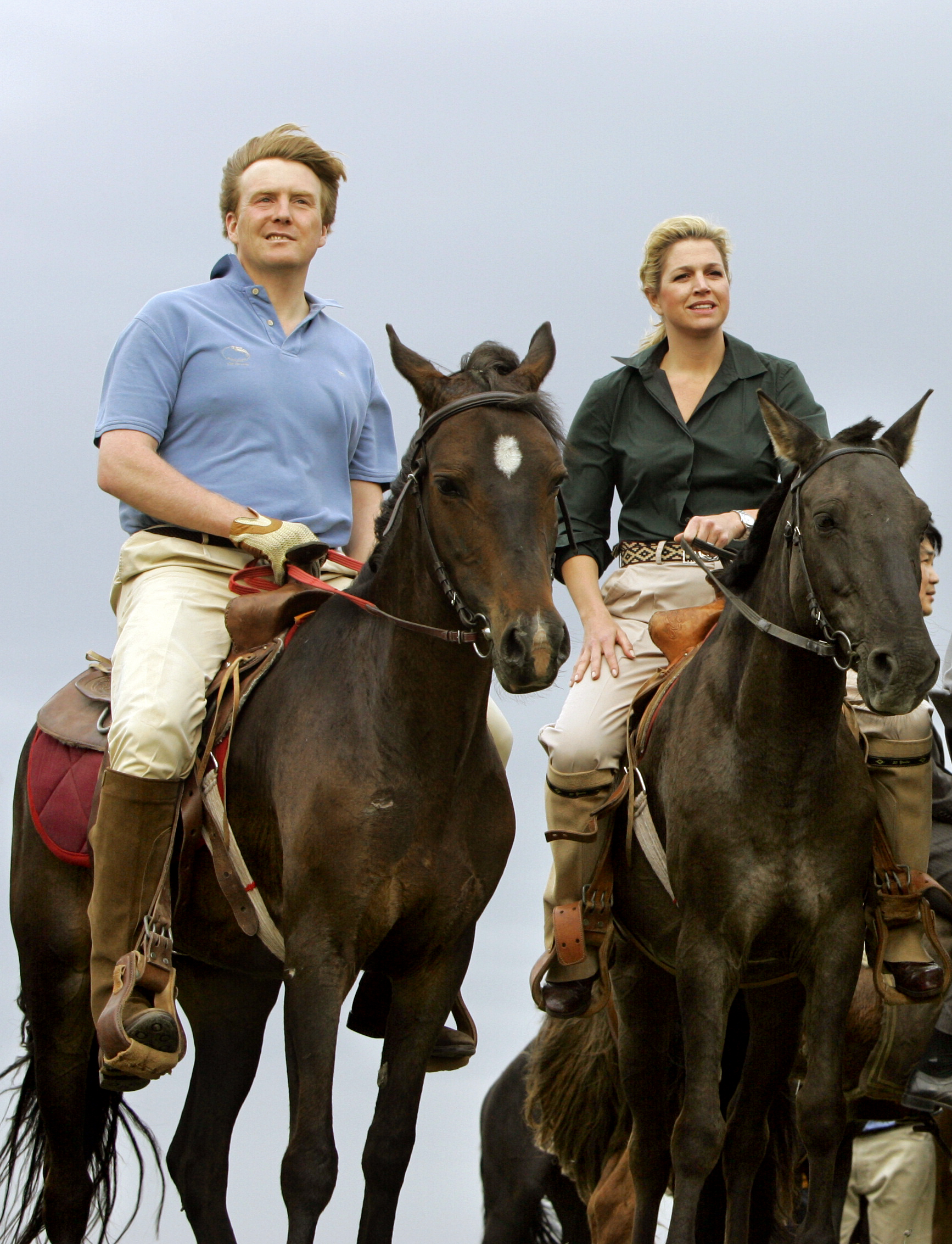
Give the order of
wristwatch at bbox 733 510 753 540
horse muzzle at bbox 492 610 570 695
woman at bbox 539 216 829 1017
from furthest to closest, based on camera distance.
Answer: woman at bbox 539 216 829 1017 < wristwatch at bbox 733 510 753 540 < horse muzzle at bbox 492 610 570 695

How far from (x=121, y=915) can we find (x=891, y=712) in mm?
3013

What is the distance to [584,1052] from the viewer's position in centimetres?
834

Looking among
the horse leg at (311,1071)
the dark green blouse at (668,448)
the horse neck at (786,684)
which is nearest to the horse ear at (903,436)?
the horse neck at (786,684)

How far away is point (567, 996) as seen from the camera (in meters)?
6.84

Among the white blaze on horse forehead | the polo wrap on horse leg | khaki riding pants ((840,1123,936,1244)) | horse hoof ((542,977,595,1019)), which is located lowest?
khaki riding pants ((840,1123,936,1244))

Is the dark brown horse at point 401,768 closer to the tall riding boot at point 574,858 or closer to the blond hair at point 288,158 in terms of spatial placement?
the tall riding boot at point 574,858

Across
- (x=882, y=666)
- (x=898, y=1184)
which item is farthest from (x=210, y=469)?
(x=898, y=1184)

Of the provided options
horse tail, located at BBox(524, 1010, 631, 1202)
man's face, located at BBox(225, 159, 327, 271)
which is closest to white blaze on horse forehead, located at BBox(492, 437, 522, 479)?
man's face, located at BBox(225, 159, 327, 271)

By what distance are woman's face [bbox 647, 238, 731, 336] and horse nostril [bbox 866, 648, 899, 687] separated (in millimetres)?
2728

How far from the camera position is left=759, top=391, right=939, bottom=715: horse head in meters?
5.21

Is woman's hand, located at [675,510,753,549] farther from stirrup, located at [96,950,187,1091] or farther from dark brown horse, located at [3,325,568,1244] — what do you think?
stirrup, located at [96,950,187,1091]

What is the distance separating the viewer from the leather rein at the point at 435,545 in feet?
18.1

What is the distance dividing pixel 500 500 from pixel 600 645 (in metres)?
1.96

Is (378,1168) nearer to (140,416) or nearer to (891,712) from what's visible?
(891,712)
